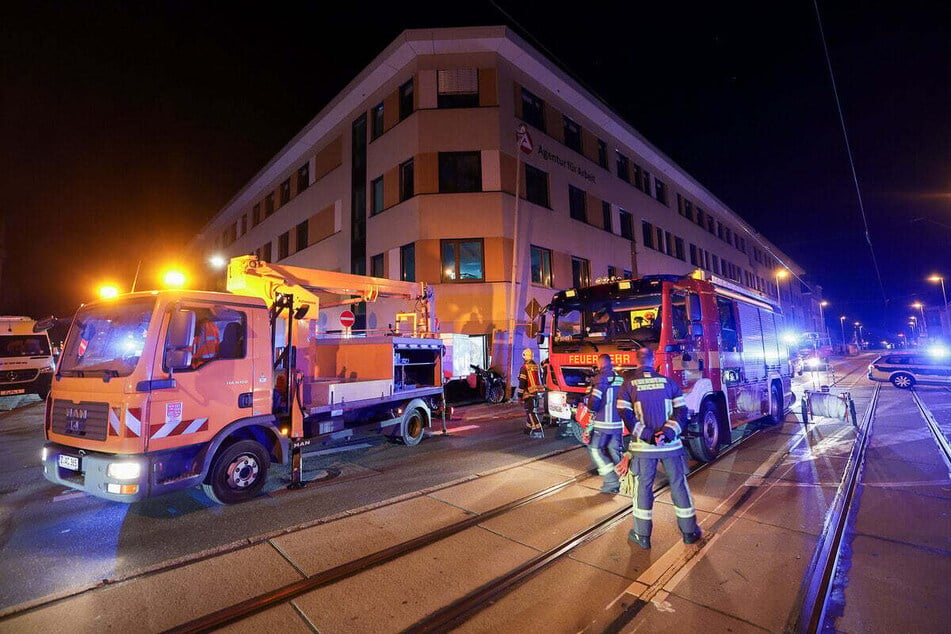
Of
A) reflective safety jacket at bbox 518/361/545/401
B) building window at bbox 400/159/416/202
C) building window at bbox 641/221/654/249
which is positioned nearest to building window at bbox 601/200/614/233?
building window at bbox 641/221/654/249

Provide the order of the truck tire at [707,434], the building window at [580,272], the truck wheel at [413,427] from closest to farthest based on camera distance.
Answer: the truck tire at [707,434] → the truck wheel at [413,427] → the building window at [580,272]

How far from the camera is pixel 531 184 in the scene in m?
18.0

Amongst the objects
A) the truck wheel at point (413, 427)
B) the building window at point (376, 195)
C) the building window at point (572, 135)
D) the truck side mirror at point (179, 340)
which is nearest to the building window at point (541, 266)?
the building window at point (572, 135)

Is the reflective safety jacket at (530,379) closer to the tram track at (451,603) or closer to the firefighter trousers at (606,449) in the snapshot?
the firefighter trousers at (606,449)

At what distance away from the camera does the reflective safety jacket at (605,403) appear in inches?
207

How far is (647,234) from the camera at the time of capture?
25.0 m

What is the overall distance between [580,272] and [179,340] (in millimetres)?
17854

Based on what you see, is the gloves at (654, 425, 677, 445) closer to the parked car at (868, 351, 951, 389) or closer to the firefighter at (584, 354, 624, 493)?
the firefighter at (584, 354, 624, 493)

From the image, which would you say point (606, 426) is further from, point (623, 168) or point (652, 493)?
point (623, 168)

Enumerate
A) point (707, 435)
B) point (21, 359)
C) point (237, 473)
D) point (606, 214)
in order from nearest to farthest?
point (237, 473) < point (707, 435) < point (21, 359) < point (606, 214)

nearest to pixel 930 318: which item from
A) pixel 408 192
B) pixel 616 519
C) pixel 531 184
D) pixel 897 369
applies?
pixel 897 369

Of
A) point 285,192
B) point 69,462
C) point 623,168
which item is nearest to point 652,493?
point 69,462

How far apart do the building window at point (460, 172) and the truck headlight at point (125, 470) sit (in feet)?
47.0

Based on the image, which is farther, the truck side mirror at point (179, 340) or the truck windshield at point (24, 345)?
the truck windshield at point (24, 345)
